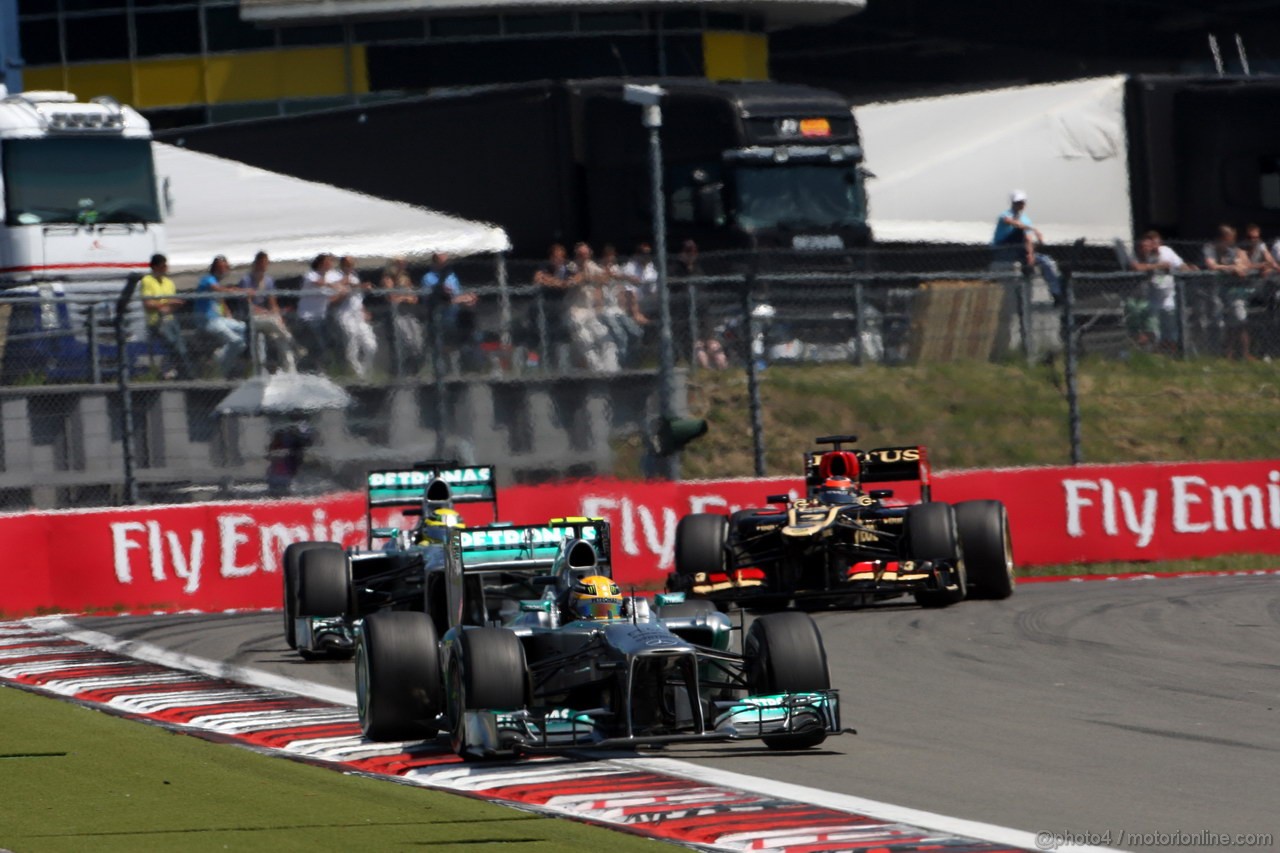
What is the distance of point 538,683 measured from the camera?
10.1 m

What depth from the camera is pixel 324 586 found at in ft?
46.8

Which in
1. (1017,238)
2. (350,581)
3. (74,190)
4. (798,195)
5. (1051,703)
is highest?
(74,190)

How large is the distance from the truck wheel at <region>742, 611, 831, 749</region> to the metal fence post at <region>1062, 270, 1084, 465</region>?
10.9 m

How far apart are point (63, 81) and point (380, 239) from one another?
52.8 feet

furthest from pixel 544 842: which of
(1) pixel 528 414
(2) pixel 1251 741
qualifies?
(1) pixel 528 414

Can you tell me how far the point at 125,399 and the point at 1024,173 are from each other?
12157 mm

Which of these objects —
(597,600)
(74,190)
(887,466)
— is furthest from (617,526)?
(74,190)

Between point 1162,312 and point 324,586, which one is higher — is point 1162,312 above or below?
above

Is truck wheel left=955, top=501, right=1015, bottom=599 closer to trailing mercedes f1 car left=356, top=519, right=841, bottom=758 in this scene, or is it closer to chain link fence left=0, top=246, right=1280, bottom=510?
chain link fence left=0, top=246, right=1280, bottom=510

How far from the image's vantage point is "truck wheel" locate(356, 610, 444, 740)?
34.0 feet

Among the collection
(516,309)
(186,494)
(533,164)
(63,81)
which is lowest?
(186,494)

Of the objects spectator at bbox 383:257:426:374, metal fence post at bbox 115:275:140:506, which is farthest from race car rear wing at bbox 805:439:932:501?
metal fence post at bbox 115:275:140:506

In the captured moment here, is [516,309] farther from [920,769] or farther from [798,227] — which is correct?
[920,769]

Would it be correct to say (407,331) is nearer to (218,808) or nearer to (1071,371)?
(1071,371)
